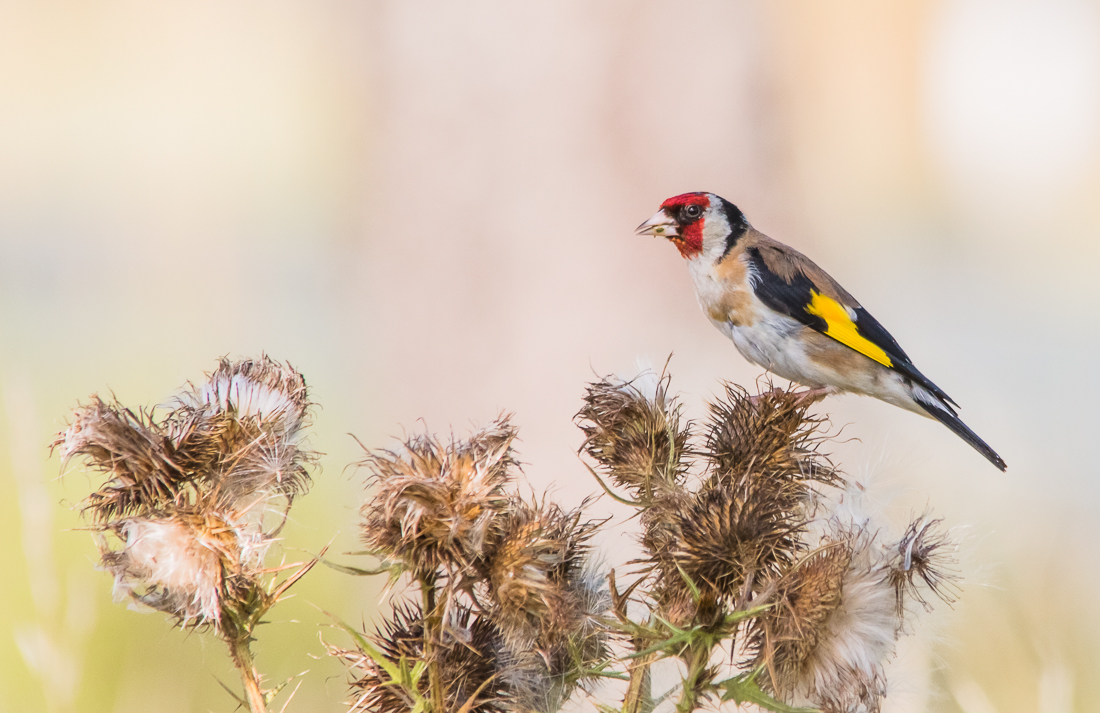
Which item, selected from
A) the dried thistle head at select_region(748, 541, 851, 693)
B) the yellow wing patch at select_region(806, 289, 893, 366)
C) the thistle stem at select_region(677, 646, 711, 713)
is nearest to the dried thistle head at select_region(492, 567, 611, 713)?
the thistle stem at select_region(677, 646, 711, 713)

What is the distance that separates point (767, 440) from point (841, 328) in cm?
119

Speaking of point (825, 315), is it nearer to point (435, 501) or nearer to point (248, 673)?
point (435, 501)

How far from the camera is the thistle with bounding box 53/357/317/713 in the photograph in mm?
1232

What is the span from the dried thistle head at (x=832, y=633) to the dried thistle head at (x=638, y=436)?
10.5 inches

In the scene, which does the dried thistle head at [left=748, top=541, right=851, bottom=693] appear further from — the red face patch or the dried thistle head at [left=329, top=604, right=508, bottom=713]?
the red face patch

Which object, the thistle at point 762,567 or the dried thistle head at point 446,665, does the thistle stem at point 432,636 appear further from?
the thistle at point 762,567

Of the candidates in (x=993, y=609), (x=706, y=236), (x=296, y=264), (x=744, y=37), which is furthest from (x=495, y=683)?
(x=296, y=264)

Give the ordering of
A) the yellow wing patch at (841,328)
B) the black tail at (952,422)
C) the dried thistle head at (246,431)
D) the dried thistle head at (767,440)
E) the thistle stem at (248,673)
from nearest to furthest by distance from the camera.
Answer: the thistle stem at (248,673), the dried thistle head at (246,431), the dried thistle head at (767,440), the black tail at (952,422), the yellow wing patch at (841,328)

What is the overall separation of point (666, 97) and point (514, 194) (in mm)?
1070

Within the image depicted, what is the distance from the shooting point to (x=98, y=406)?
130 cm

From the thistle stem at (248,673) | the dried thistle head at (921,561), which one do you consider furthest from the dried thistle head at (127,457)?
the dried thistle head at (921,561)

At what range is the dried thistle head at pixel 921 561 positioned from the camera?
55.9 inches

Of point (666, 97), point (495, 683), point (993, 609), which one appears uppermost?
point (666, 97)

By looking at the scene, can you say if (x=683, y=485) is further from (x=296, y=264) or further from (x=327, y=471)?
(x=296, y=264)
